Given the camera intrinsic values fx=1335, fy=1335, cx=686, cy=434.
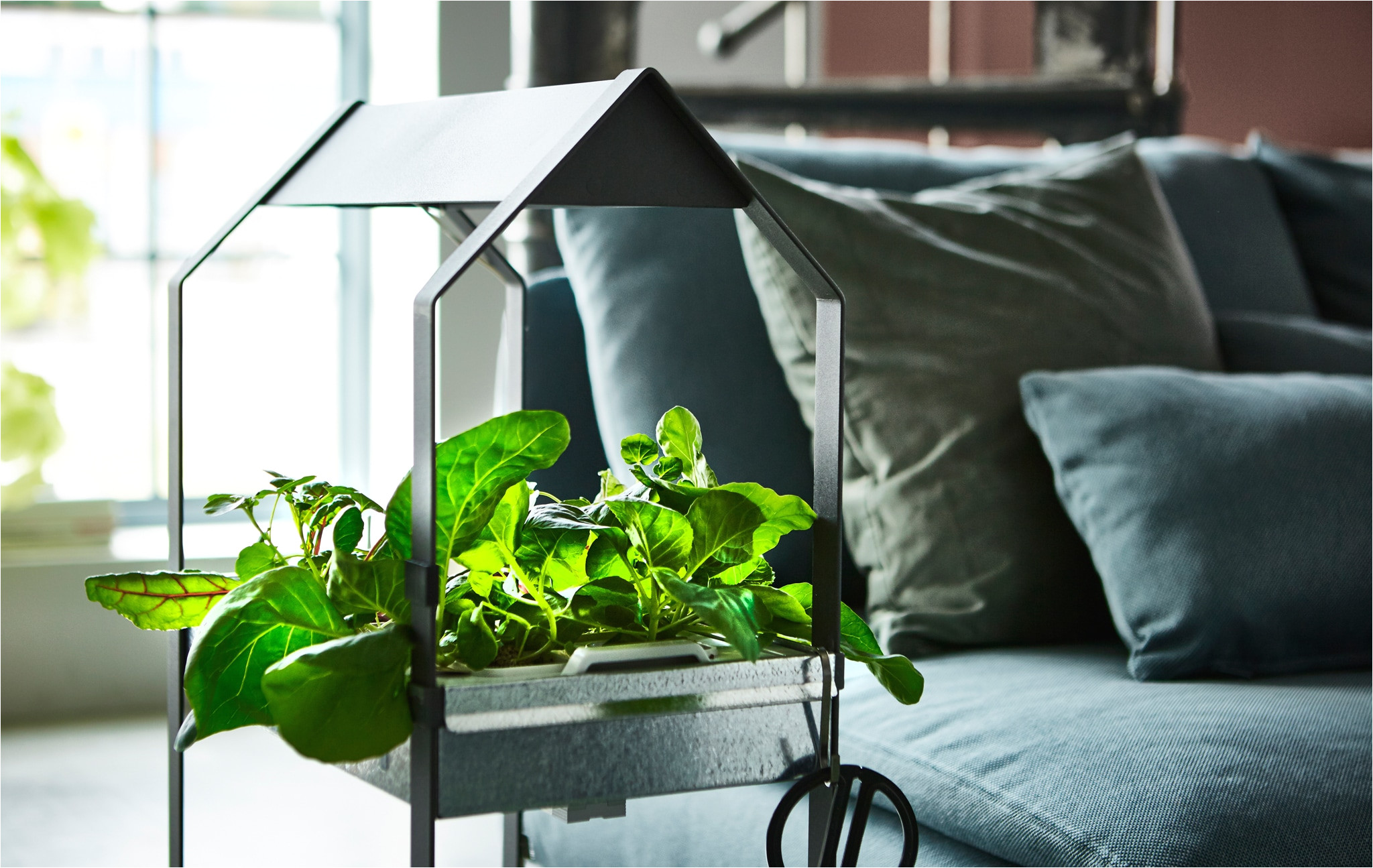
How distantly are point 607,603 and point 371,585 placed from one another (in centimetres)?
11

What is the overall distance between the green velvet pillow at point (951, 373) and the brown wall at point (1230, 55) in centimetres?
293

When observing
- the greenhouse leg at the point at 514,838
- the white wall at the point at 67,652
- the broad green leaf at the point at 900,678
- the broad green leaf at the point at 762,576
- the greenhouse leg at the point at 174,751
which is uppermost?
the broad green leaf at the point at 762,576

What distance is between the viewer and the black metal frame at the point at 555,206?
0.50m

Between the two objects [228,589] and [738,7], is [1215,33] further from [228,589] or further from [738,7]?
[228,589]

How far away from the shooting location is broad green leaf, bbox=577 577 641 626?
1.90 feet

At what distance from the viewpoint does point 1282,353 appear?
143 centimetres

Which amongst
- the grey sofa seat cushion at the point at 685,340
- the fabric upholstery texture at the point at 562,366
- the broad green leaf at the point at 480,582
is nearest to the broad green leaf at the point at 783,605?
the broad green leaf at the point at 480,582

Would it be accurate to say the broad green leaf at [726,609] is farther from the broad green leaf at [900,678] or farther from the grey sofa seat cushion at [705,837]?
the grey sofa seat cushion at [705,837]

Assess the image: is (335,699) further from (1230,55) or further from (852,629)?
(1230,55)

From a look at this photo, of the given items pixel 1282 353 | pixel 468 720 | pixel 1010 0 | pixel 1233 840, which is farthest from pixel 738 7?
pixel 468 720

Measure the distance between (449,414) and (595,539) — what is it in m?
2.06

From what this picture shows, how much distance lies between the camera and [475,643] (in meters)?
0.54

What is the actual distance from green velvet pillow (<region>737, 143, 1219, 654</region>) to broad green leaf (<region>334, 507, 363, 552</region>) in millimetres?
641

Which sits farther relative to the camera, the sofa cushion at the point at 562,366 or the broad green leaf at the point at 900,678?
the sofa cushion at the point at 562,366
